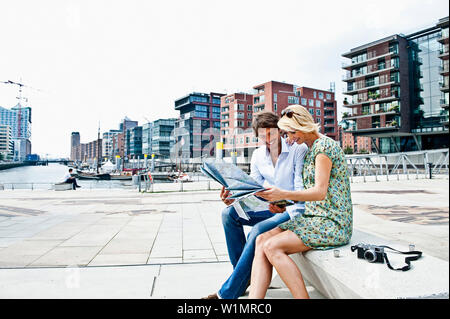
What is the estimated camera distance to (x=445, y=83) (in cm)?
125

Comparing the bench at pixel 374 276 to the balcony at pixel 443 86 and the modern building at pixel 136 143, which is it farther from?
the modern building at pixel 136 143

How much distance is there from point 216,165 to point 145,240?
294 centimetres

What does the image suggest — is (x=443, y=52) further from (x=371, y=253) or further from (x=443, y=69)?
(x=371, y=253)

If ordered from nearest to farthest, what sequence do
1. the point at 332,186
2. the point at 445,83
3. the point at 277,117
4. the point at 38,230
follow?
the point at 445,83
the point at 332,186
the point at 277,117
the point at 38,230

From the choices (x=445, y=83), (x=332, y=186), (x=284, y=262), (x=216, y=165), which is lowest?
(x=284, y=262)

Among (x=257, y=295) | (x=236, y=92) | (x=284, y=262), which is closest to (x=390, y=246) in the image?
(x=284, y=262)

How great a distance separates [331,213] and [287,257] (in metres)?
0.40

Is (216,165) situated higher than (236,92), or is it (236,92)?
(236,92)

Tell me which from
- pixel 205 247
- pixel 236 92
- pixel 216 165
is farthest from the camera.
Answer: pixel 236 92

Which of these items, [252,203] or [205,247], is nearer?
[252,203]

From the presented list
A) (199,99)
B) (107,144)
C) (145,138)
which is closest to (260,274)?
(199,99)

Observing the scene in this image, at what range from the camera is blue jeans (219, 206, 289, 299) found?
6.30 ft

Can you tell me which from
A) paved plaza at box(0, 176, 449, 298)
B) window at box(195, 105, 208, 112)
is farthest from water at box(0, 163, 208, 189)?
window at box(195, 105, 208, 112)
